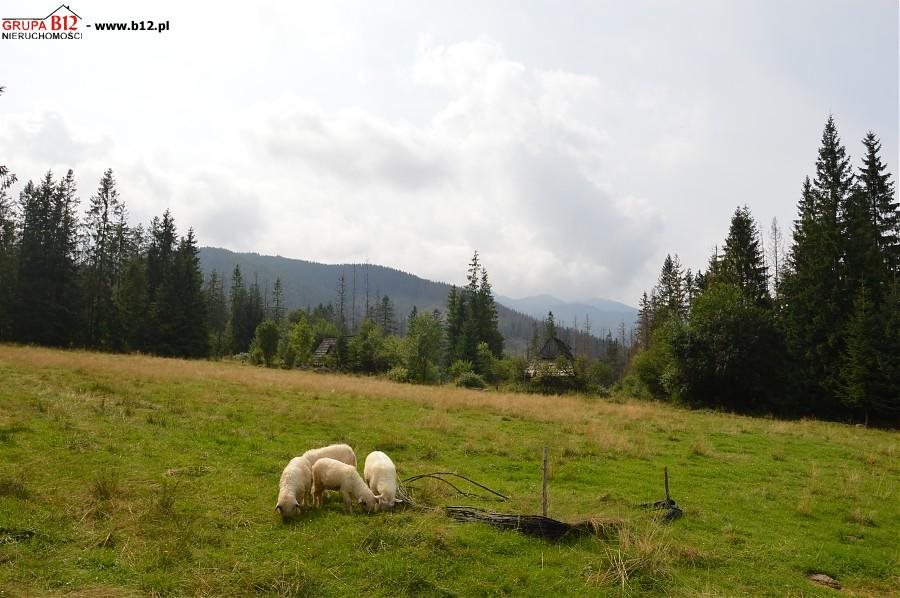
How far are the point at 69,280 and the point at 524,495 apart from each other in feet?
191

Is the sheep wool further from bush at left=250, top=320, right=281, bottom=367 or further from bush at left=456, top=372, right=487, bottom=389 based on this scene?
bush at left=250, top=320, right=281, bottom=367

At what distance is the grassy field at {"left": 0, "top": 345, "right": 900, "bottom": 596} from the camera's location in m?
6.62

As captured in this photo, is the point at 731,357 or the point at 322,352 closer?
the point at 731,357

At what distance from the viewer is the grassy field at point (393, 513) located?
662 centimetres

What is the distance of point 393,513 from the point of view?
905 cm

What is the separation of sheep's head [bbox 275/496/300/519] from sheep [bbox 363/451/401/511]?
5.18ft

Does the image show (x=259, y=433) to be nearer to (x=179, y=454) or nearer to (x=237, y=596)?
(x=179, y=454)

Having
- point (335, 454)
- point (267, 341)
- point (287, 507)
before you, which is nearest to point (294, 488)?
point (287, 507)

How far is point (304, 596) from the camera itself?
20.0ft

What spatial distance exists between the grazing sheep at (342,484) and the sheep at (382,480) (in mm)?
203

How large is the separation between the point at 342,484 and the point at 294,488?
0.90 metres

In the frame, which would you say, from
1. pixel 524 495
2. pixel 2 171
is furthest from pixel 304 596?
pixel 2 171

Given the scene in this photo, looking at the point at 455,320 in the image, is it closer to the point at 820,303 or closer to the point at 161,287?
the point at 161,287

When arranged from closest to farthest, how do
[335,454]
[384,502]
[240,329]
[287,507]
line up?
[287,507], [384,502], [335,454], [240,329]
